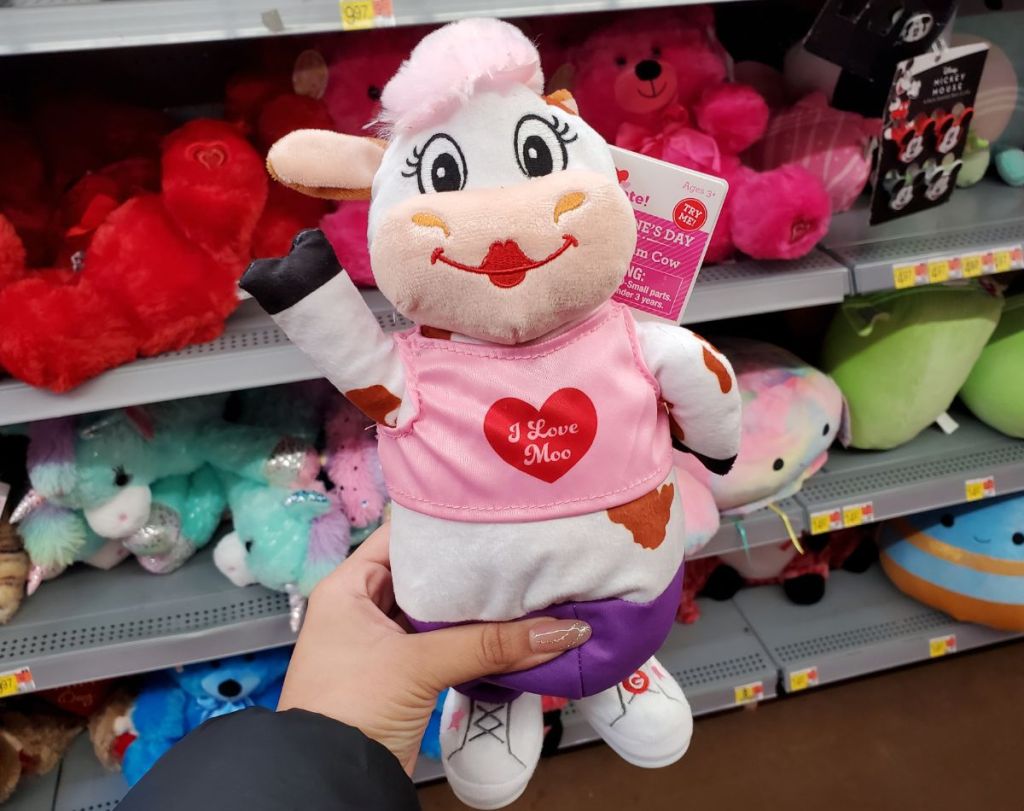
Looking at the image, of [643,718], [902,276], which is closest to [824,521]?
[902,276]

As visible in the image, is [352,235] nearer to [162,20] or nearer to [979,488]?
[162,20]

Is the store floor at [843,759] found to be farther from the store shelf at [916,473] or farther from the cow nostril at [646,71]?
the cow nostril at [646,71]

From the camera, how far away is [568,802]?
1566mm

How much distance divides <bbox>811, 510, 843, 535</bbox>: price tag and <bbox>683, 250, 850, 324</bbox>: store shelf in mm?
413

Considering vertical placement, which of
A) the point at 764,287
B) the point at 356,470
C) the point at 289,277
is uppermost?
the point at 289,277

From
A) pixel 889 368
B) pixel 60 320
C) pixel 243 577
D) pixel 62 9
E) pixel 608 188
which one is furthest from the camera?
pixel 889 368

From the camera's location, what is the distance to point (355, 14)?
0.93 m

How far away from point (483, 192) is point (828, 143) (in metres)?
0.91

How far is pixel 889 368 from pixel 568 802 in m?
1.01

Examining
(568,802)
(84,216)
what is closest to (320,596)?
(84,216)

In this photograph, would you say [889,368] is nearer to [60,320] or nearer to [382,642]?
[382,642]

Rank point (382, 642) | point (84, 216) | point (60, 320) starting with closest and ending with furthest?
point (382, 642) < point (60, 320) < point (84, 216)

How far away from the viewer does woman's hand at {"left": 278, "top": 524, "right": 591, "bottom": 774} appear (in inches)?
27.5

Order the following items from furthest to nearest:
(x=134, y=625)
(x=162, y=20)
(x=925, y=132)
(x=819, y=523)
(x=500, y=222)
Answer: (x=819, y=523) → (x=134, y=625) → (x=925, y=132) → (x=162, y=20) → (x=500, y=222)
